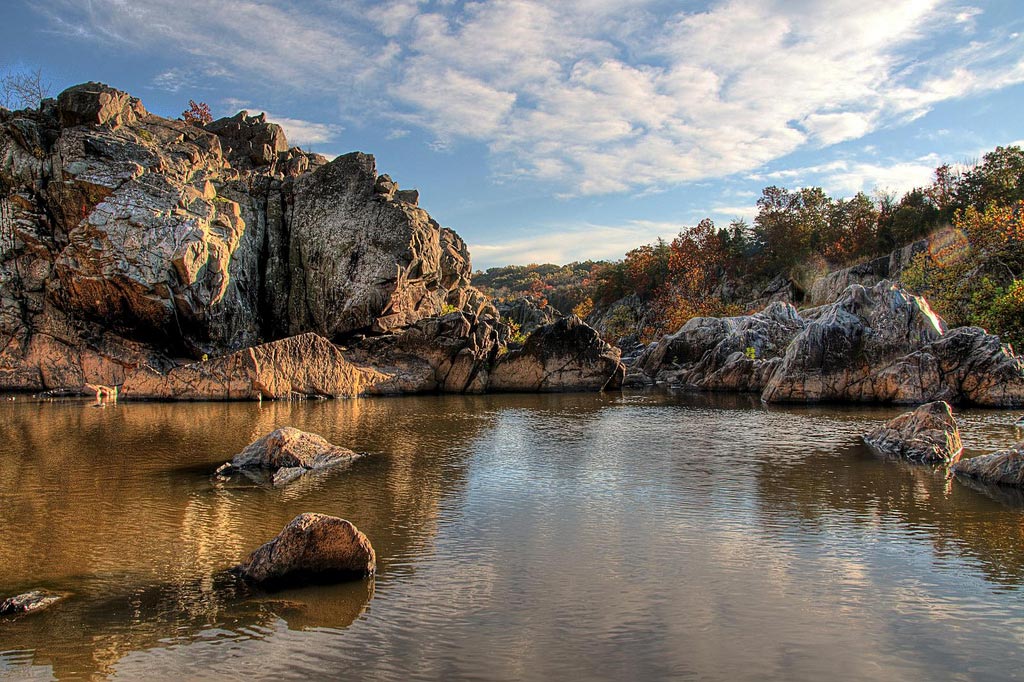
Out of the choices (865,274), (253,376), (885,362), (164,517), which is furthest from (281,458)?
(865,274)

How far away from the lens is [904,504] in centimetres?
1073

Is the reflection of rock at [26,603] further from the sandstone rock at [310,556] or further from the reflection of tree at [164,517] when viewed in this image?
the sandstone rock at [310,556]

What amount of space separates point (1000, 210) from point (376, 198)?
3675cm

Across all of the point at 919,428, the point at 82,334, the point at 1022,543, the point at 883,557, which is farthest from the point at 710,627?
the point at 82,334

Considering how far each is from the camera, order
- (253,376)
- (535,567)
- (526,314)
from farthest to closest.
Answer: (526,314), (253,376), (535,567)

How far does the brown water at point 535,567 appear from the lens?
5590 millimetres

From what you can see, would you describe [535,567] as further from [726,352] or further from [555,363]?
[726,352]

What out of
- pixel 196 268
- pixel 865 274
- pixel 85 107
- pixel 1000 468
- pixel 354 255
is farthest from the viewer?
pixel 865 274

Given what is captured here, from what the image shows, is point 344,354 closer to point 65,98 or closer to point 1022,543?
point 65,98

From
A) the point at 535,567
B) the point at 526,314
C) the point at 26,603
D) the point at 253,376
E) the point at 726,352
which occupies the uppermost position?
the point at 526,314

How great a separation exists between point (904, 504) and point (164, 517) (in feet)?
37.2

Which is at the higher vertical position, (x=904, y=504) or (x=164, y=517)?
(x=164, y=517)

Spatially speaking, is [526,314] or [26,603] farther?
[526,314]

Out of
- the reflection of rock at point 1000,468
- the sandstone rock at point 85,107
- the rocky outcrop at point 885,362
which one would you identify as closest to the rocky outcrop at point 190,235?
the sandstone rock at point 85,107
